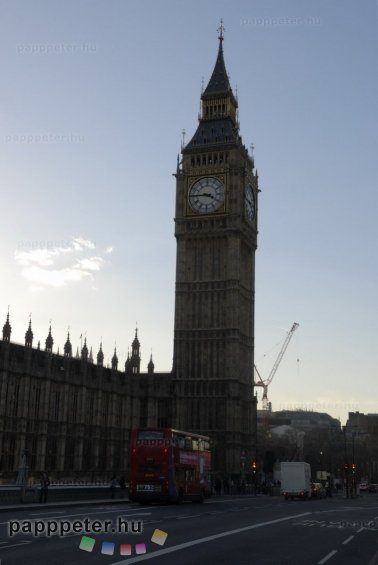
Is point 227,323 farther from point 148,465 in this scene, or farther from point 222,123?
point 148,465

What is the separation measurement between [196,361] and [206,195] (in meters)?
21.3

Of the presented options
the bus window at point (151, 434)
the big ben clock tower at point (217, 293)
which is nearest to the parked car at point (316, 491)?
the big ben clock tower at point (217, 293)

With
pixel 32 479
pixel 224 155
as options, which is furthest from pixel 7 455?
pixel 224 155

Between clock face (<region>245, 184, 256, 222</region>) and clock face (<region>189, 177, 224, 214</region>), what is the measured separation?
424cm

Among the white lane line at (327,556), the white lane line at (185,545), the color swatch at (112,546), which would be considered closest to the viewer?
the white lane line at (185,545)

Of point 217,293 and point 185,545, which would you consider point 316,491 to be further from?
point 185,545

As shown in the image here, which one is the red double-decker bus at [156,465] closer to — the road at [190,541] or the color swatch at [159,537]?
the road at [190,541]

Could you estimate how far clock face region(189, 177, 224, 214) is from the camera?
9231cm

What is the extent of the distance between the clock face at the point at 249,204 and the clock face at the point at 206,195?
4.24 metres

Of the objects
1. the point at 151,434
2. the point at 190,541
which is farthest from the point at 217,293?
the point at 190,541

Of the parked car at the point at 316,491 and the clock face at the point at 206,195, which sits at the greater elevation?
the clock face at the point at 206,195

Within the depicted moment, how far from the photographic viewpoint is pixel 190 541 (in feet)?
71.6

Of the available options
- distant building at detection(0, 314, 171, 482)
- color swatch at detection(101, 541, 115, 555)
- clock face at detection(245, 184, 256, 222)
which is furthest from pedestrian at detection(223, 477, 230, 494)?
color swatch at detection(101, 541, 115, 555)

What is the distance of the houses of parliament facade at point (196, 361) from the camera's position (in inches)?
2968
